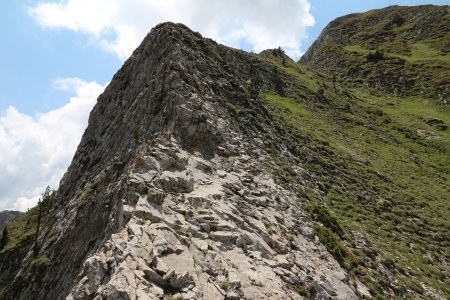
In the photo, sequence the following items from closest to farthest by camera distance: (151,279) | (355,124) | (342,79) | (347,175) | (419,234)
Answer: (151,279), (419,234), (347,175), (355,124), (342,79)

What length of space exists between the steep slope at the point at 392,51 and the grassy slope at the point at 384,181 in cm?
1553

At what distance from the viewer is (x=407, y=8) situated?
6422 inches

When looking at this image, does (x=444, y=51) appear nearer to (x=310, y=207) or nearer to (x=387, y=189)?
(x=387, y=189)

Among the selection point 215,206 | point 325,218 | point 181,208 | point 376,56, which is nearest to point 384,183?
point 325,218

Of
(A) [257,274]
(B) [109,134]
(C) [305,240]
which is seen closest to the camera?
(A) [257,274]

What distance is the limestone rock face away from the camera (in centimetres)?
1642

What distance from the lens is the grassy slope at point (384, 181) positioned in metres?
28.8

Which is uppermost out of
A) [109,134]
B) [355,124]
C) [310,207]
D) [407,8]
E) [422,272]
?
[407,8]

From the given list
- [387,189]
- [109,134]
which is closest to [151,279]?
[109,134]

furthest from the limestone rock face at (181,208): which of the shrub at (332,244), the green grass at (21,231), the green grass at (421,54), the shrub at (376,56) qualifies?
the green grass at (421,54)

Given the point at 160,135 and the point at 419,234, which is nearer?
the point at 160,135

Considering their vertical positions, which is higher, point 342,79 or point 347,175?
point 342,79

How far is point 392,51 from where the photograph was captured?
127688mm

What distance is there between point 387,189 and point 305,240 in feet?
75.1
